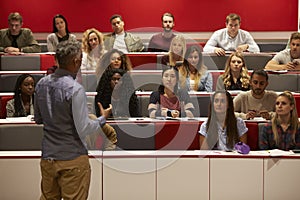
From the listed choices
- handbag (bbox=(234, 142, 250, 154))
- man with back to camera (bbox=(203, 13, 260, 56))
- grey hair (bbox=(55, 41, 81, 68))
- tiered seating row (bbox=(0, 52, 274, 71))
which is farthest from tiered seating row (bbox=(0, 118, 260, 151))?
man with back to camera (bbox=(203, 13, 260, 56))

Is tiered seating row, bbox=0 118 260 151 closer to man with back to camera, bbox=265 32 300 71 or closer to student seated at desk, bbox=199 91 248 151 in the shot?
student seated at desk, bbox=199 91 248 151

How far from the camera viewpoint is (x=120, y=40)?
622 cm

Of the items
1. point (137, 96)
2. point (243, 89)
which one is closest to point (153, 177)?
point (137, 96)

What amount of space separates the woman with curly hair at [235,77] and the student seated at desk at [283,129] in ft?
3.47

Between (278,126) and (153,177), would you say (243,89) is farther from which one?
(153,177)

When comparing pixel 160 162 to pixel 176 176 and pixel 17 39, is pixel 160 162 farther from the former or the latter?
pixel 17 39

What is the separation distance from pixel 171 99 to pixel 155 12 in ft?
11.3

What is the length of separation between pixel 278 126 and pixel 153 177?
0.92 metres

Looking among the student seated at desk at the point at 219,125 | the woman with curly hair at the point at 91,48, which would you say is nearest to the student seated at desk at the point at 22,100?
the woman with curly hair at the point at 91,48

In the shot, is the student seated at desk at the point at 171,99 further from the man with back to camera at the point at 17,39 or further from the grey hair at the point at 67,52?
the man with back to camera at the point at 17,39

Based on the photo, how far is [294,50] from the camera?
5324 millimetres

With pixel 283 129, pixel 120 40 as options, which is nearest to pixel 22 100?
pixel 120 40

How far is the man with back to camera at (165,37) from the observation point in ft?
20.4

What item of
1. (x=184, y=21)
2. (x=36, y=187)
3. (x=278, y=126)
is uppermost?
(x=184, y=21)
